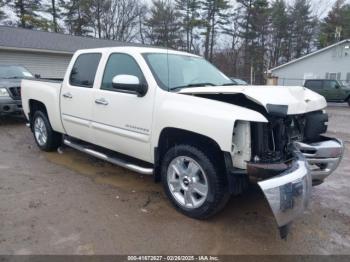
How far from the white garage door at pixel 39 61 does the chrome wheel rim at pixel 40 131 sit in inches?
536

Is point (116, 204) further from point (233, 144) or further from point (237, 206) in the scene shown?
point (233, 144)

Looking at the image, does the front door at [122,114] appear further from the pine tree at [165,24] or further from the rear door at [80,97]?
the pine tree at [165,24]

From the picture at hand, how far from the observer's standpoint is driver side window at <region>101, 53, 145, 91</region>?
14.0ft

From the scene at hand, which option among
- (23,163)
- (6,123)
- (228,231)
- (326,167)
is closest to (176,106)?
(228,231)

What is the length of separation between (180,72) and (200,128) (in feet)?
4.11

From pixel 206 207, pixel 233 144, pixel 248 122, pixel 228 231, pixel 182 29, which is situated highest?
pixel 182 29

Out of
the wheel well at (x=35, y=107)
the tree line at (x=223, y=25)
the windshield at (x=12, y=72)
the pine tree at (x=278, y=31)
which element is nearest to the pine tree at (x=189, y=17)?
the tree line at (x=223, y=25)

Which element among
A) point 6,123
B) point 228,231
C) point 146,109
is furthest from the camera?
point 6,123

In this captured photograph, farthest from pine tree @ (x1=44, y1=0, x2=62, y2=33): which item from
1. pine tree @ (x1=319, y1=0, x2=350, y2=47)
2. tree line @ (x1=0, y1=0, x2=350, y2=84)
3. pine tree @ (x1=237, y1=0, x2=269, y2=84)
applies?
pine tree @ (x1=319, y1=0, x2=350, y2=47)

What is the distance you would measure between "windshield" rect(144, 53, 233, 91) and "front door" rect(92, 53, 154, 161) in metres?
0.20

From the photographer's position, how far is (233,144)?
3.21 metres

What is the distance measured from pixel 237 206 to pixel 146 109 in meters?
1.63

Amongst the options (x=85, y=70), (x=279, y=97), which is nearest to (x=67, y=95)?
(x=85, y=70)

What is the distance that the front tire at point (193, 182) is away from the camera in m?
3.43
